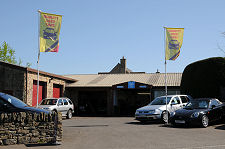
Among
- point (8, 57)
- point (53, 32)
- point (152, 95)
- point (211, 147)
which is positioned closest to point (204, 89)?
point (152, 95)

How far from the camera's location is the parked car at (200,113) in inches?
519

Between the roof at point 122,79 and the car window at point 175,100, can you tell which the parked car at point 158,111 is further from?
the roof at point 122,79

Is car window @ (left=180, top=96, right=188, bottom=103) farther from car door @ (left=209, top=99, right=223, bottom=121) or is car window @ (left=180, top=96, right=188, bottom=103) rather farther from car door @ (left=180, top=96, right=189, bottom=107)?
car door @ (left=209, top=99, right=223, bottom=121)

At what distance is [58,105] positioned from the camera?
19547 millimetres

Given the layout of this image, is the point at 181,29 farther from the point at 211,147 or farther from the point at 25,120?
the point at 25,120

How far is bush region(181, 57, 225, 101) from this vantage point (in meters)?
20.5

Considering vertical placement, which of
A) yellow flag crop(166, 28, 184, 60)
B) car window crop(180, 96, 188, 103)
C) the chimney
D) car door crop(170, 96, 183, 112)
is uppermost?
the chimney

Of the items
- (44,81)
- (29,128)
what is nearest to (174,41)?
(29,128)

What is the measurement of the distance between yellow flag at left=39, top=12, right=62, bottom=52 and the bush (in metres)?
12.1

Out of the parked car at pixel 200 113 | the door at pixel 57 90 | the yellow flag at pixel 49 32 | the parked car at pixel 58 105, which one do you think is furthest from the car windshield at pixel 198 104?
the door at pixel 57 90

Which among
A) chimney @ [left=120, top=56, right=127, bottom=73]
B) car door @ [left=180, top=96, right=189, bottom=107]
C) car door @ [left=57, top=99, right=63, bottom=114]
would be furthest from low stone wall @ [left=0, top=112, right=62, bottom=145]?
chimney @ [left=120, top=56, right=127, bottom=73]

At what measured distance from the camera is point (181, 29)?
53.2ft

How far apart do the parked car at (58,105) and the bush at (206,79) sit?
386 inches

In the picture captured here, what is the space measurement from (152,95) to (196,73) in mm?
5754
